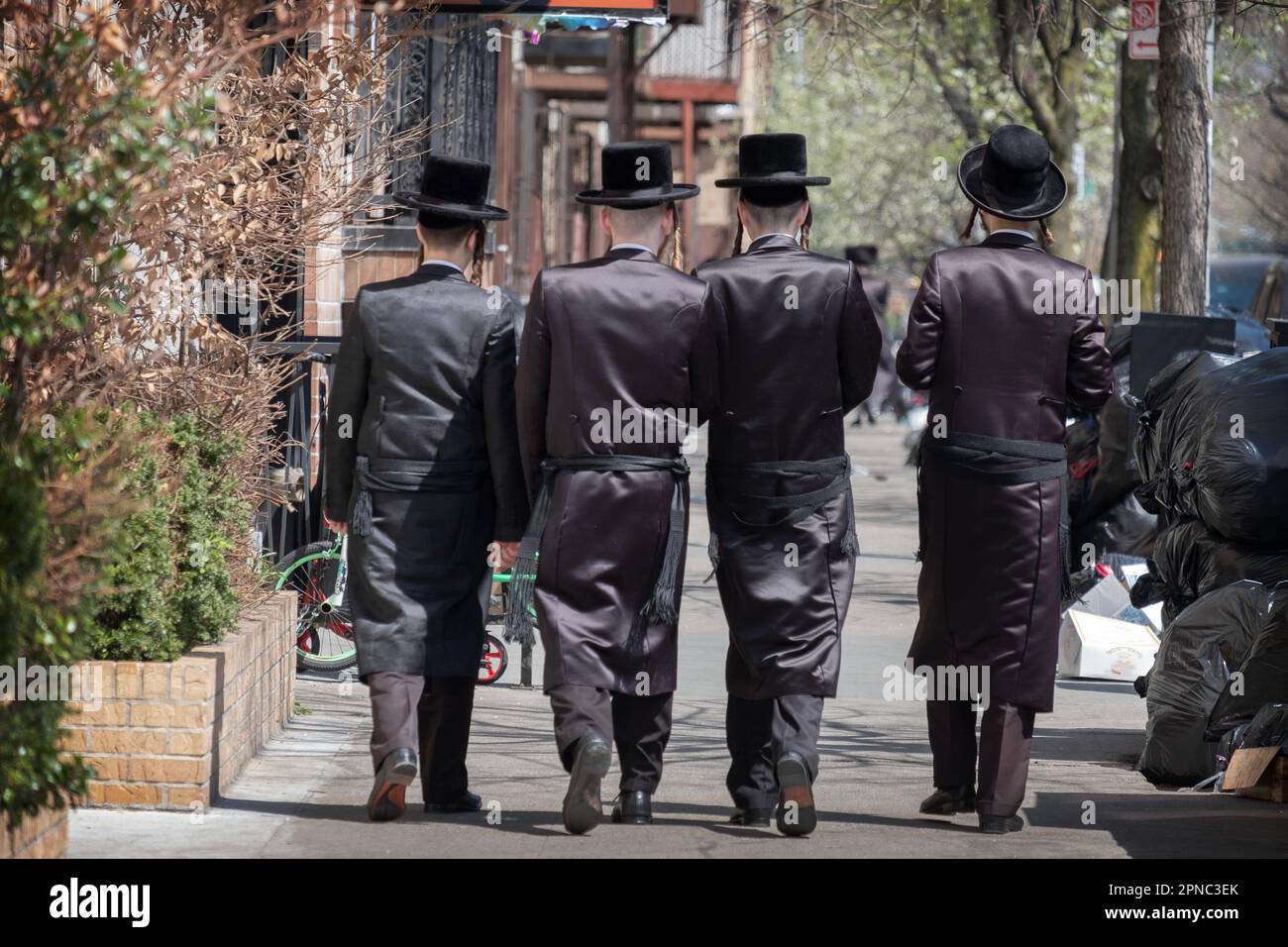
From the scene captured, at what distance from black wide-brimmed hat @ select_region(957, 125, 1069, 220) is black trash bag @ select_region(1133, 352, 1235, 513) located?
206 cm

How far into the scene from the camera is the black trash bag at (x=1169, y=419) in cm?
804

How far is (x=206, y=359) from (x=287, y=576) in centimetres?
185

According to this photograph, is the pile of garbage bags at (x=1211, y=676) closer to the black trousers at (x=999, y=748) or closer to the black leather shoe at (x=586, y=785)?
the black trousers at (x=999, y=748)

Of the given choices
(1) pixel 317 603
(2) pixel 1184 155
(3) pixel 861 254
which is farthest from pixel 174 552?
(3) pixel 861 254

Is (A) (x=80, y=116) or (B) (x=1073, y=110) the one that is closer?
(A) (x=80, y=116)

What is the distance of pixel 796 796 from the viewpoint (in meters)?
5.71

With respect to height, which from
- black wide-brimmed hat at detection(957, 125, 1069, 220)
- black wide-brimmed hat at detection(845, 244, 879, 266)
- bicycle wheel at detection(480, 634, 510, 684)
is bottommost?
bicycle wheel at detection(480, 634, 510, 684)

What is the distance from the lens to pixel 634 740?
5.96 meters

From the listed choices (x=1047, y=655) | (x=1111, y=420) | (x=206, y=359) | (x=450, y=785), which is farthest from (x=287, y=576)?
(x=1111, y=420)

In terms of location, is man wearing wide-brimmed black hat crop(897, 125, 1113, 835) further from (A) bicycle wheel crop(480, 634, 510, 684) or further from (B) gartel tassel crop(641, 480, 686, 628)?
(A) bicycle wheel crop(480, 634, 510, 684)

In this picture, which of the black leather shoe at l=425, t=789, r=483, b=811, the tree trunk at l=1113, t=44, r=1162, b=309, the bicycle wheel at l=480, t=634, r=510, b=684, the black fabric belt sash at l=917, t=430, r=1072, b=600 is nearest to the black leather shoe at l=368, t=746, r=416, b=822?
the black leather shoe at l=425, t=789, r=483, b=811

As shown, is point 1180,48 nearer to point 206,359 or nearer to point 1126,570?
point 1126,570

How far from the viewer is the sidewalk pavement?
559 cm

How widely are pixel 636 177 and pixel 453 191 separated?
58cm
